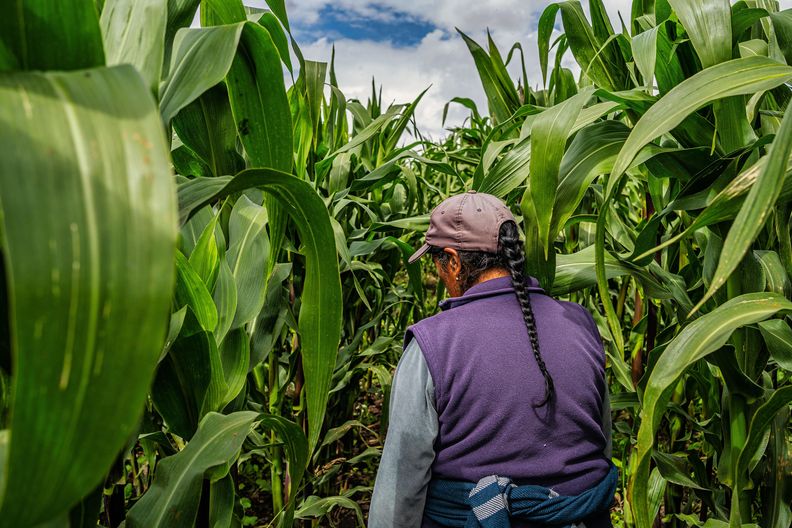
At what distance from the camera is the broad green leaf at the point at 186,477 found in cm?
70

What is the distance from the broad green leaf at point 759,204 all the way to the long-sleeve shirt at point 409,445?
65 cm

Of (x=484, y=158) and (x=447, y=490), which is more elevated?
(x=484, y=158)

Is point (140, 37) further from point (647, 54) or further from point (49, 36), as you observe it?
point (647, 54)

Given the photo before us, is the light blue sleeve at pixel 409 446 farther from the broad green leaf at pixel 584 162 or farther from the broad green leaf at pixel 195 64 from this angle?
the broad green leaf at pixel 195 64

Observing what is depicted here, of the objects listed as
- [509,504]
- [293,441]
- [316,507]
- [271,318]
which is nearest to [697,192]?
[509,504]

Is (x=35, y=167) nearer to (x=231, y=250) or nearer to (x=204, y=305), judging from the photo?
(x=204, y=305)

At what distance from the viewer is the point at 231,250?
3.21 ft

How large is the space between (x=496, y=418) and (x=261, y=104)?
2.14 feet

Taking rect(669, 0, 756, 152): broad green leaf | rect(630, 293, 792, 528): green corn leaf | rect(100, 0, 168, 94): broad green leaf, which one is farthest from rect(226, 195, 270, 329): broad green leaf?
rect(669, 0, 756, 152): broad green leaf

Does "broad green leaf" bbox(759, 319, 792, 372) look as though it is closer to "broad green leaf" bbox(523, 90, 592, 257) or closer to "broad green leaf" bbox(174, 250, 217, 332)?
"broad green leaf" bbox(523, 90, 592, 257)

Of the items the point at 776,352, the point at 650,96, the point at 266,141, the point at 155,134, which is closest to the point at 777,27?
the point at 650,96

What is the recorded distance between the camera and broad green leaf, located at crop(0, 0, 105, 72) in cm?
38

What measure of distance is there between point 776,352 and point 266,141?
0.76m

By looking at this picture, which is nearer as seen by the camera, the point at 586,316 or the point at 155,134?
the point at 155,134
